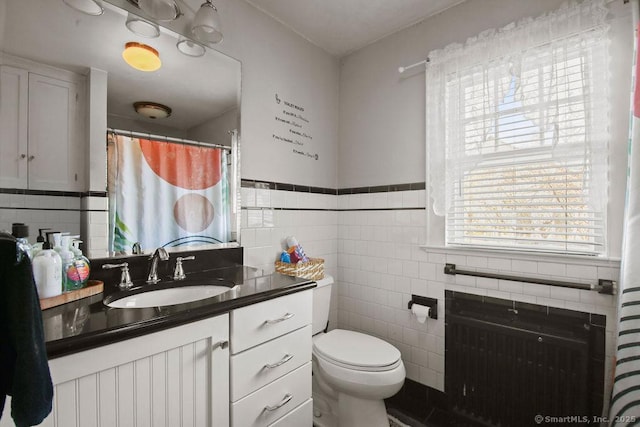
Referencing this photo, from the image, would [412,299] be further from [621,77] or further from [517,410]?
[621,77]

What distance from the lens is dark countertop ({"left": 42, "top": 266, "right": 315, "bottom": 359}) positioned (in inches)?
28.2

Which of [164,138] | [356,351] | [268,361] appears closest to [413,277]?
[356,351]

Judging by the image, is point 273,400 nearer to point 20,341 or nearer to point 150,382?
point 150,382

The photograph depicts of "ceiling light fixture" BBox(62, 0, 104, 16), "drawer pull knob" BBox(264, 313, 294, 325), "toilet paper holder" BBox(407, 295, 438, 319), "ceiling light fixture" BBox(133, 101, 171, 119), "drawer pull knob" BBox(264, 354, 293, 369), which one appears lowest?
"drawer pull knob" BBox(264, 354, 293, 369)

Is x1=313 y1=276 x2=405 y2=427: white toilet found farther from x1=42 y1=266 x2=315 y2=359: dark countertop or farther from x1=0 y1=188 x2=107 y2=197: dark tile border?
x1=0 y1=188 x2=107 y2=197: dark tile border

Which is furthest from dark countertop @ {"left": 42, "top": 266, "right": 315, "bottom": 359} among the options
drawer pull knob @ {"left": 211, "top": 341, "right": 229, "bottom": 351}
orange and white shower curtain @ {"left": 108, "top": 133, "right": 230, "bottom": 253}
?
orange and white shower curtain @ {"left": 108, "top": 133, "right": 230, "bottom": 253}

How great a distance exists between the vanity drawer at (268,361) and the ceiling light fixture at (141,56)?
131cm

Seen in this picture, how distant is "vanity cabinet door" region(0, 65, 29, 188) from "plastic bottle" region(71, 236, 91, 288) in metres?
0.27

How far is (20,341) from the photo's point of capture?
54 centimetres

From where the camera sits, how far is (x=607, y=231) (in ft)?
4.28

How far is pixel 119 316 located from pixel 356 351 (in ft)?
3.80

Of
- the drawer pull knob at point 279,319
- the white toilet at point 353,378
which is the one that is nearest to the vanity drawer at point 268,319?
the drawer pull knob at point 279,319

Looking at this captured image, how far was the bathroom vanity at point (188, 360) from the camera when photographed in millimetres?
738

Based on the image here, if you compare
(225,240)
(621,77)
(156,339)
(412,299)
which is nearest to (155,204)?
(225,240)
